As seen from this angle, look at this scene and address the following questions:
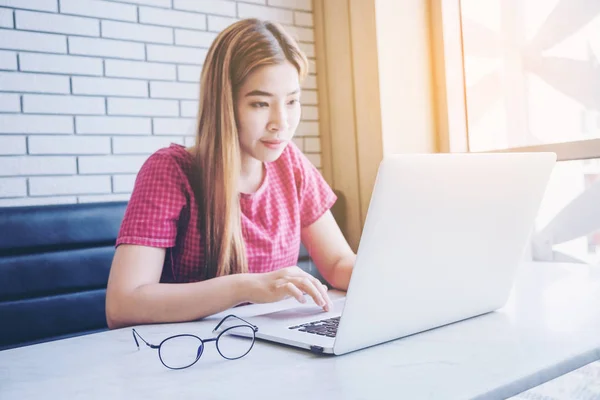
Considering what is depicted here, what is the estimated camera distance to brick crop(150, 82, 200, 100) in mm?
2371

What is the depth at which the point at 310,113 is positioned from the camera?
9.39 feet

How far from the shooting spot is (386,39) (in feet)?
8.34

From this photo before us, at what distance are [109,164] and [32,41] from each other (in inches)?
19.1

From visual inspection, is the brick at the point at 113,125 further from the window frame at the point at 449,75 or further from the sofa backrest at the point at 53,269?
the window frame at the point at 449,75

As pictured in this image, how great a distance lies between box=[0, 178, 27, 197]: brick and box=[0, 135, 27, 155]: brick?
0.30 ft

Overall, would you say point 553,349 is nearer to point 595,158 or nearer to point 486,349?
point 486,349

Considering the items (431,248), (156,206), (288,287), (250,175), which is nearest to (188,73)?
(250,175)

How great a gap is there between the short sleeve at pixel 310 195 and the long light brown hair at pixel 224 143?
1.01 feet

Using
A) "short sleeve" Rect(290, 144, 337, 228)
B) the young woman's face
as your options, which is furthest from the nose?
"short sleeve" Rect(290, 144, 337, 228)

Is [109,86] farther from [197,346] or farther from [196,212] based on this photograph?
[197,346]

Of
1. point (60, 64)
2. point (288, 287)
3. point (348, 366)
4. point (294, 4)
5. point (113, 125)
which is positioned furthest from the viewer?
point (294, 4)

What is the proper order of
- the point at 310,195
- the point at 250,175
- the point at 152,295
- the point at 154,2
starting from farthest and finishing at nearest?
1. the point at 154,2
2. the point at 310,195
3. the point at 250,175
4. the point at 152,295

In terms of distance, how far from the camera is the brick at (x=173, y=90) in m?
2.37

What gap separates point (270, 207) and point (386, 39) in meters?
1.15
